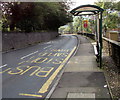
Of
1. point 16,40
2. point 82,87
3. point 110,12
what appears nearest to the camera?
point 82,87

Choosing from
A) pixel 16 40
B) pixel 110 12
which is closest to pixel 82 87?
pixel 16 40

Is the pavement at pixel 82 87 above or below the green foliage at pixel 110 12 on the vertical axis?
below

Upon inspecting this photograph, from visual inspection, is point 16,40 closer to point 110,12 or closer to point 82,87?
point 82,87

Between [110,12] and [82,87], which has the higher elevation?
[110,12]

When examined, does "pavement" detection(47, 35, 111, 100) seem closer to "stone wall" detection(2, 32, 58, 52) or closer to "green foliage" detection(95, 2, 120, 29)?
"stone wall" detection(2, 32, 58, 52)

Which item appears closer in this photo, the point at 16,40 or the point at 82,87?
the point at 82,87

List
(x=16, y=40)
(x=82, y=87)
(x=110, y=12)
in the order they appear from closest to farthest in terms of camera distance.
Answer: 1. (x=82, y=87)
2. (x=16, y=40)
3. (x=110, y=12)

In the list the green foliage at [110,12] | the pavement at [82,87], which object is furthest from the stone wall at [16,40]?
the pavement at [82,87]

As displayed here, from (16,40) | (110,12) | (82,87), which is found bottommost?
(82,87)

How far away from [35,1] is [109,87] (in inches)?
875

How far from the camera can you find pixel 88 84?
7.06 m

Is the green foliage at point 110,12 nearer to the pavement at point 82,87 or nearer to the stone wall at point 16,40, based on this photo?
the stone wall at point 16,40

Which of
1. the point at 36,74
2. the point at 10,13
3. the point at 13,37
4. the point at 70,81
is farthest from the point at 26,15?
the point at 70,81

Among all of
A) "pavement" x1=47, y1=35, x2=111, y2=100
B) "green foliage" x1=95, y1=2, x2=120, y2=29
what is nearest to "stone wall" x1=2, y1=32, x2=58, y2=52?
"green foliage" x1=95, y1=2, x2=120, y2=29
